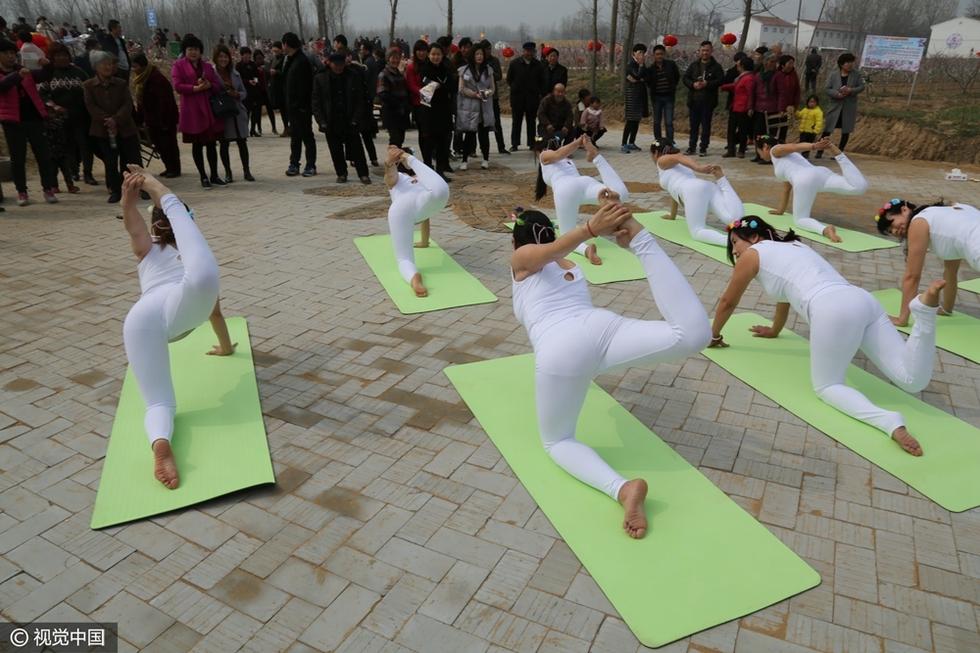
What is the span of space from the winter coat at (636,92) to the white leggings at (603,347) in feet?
32.9

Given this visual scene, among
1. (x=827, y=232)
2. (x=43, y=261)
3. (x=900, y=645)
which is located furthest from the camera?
(x=827, y=232)

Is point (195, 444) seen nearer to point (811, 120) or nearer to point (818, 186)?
point (818, 186)

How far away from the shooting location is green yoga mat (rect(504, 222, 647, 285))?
588 cm

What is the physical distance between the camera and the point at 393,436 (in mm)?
3543

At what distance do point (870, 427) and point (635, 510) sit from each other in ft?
5.71

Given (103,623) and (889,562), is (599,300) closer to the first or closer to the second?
(889,562)

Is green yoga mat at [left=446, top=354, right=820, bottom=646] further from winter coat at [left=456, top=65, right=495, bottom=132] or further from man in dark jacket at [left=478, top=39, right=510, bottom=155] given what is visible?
man in dark jacket at [left=478, top=39, right=510, bottom=155]

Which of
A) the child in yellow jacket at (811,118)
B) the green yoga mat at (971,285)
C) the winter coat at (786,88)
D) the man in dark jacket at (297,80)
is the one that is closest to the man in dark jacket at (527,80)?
the man in dark jacket at (297,80)

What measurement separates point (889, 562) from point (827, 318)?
138 centimetres

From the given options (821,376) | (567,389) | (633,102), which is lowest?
(821,376)

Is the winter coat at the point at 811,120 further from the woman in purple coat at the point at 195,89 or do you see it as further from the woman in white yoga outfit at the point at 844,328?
the woman in purple coat at the point at 195,89

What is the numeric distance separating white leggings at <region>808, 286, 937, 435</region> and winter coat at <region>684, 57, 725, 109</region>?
906 cm

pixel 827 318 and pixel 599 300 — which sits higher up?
pixel 827 318

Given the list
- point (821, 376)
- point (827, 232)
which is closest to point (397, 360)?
point (821, 376)
